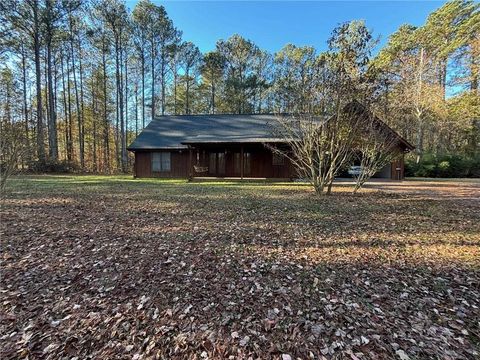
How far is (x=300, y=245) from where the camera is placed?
4738 millimetres

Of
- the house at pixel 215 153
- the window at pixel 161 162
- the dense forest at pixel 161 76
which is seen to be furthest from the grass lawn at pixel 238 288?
the window at pixel 161 162

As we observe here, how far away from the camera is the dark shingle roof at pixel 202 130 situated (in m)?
17.8

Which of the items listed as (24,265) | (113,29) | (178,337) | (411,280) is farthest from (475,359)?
(113,29)

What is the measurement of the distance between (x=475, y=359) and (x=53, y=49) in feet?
109

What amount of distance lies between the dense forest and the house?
3.21 metres

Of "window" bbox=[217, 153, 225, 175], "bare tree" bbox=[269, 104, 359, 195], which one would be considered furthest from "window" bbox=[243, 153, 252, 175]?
"bare tree" bbox=[269, 104, 359, 195]

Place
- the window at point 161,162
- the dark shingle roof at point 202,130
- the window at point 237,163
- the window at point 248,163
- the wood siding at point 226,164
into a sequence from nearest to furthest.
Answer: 1. the dark shingle roof at point 202,130
2. the wood siding at point 226,164
3. the window at point 248,163
4. the window at point 237,163
5. the window at point 161,162

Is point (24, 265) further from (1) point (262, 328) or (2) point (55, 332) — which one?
(1) point (262, 328)

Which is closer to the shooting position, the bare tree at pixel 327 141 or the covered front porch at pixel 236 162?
the bare tree at pixel 327 141

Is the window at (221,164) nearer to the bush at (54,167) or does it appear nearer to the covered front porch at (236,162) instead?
the covered front porch at (236,162)

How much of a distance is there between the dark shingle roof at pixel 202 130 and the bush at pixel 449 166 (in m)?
12.7

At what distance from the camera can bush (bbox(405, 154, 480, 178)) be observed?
21141 millimetres

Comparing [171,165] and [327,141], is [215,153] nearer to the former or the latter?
[171,165]

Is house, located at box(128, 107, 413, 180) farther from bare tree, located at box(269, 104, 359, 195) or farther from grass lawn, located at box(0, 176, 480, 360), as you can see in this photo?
grass lawn, located at box(0, 176, 480, 360)
